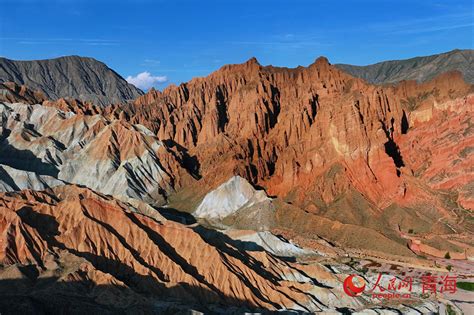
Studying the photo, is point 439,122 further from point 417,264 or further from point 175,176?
point 175,176

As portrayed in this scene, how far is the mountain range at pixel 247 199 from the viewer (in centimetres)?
6600

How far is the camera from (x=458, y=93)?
158 metres

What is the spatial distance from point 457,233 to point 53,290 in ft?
281

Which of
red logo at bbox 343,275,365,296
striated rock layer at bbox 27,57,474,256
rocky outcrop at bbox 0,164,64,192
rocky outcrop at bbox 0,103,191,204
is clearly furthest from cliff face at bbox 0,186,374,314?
rocky outcrop at bbox 0,103,191,204

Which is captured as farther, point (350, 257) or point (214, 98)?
point (214, 98)

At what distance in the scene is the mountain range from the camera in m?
66.0

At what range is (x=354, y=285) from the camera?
262 feet

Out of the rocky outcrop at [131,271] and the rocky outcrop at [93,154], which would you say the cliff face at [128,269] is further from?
the rocky outcrop at [93,154]

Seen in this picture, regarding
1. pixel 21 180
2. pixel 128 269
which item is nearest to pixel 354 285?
pixel 128 269

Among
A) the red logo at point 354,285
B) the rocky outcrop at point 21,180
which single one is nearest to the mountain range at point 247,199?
the rocky outcrop at point 21,180

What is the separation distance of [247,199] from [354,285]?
62.6m

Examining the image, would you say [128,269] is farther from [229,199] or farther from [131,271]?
[229,199]

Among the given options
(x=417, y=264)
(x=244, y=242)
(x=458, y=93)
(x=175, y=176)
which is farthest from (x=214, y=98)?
(x=417, y=264)

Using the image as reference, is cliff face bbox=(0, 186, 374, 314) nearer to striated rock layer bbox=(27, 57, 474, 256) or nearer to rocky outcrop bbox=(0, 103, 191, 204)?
striated rock layer bbox=(27, 57, 474, 256)
